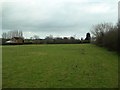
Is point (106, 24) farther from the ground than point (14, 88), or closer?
farther from the ground

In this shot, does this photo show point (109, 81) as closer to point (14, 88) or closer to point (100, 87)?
point (100, 87)

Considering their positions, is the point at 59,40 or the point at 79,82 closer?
the point at 79,82

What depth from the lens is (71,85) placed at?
28.5 ft

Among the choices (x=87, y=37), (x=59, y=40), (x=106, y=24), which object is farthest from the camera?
(x=87, y=37)

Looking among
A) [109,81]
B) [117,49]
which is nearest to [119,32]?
[117,49]

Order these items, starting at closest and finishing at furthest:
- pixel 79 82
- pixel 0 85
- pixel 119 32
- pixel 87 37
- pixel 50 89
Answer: pixel 50 89
pixel 0 85
pixel 79 82
pixel 119 32
pixel 87 37

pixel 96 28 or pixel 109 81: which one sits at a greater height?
Answer: pixel 96 28

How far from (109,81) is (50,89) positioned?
3.01 metres

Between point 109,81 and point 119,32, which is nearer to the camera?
point 109,81

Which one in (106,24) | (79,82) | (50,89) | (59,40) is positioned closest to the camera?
(50,89)

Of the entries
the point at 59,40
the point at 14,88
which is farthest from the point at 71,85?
the point at 59,40

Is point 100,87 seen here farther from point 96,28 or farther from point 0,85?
point 96,28

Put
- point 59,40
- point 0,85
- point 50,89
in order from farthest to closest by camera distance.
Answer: point 59,40 < point 0,85 < point 50,89

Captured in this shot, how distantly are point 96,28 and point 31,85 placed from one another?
205ft
